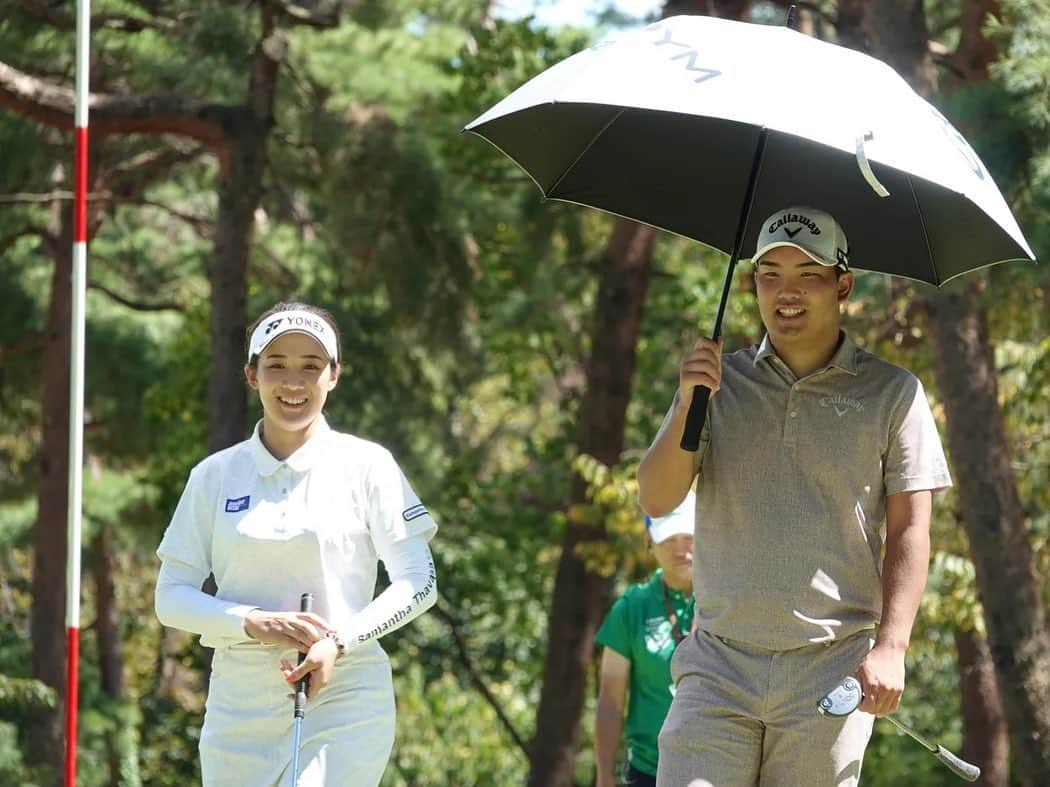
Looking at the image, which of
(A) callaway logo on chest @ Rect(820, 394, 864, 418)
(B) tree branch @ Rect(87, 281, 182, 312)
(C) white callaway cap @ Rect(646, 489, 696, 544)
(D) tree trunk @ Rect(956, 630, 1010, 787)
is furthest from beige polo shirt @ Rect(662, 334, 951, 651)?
(B) tree branch @ Rect(87, 281, 182, 312)

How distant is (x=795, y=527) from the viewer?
4.07 m

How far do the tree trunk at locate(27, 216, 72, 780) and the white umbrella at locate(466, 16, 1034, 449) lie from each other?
13.5 meters

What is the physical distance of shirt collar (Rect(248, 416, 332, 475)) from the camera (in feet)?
14.6

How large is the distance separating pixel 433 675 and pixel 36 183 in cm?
744

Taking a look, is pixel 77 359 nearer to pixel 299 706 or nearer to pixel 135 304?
pixel 299 706

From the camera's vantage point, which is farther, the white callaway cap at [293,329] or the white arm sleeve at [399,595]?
the white callaway cap at [293,329]

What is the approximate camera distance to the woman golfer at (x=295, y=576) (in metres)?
4.29

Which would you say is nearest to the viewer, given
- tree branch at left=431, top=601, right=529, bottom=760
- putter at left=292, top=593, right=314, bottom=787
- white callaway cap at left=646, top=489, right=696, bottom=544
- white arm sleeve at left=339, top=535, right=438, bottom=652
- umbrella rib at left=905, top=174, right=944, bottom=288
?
putter at left=292, top=593, right=314, bottom=787

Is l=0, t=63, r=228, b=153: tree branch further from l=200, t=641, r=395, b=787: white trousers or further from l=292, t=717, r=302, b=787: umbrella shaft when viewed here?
l=292, t=717, r=302, b=787: umbrella shaft

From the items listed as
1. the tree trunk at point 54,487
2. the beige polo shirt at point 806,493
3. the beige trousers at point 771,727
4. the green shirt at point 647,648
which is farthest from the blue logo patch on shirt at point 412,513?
the tree trunk at point 54,487

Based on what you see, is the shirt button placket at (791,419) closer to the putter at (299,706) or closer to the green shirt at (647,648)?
the putter at (299,706)

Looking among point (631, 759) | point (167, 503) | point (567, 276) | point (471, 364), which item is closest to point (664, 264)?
point (567, 276)

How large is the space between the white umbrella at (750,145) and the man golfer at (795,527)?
0.51 feet

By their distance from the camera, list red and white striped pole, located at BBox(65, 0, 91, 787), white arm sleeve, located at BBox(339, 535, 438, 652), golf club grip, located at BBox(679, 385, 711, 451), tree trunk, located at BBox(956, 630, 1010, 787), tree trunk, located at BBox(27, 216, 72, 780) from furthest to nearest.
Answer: tree trunk, located at BBox(27, 216, 72, 780) → tree trunk, located at BBox(956, 630, 1010, 787) → red and white striped pole, located at BBox(65, 0, 91, 787) → white arm sleeve, located at BBox(339, 535, 438, 652) → golf club grip, located at BBox(679, 385, 711, 451)
